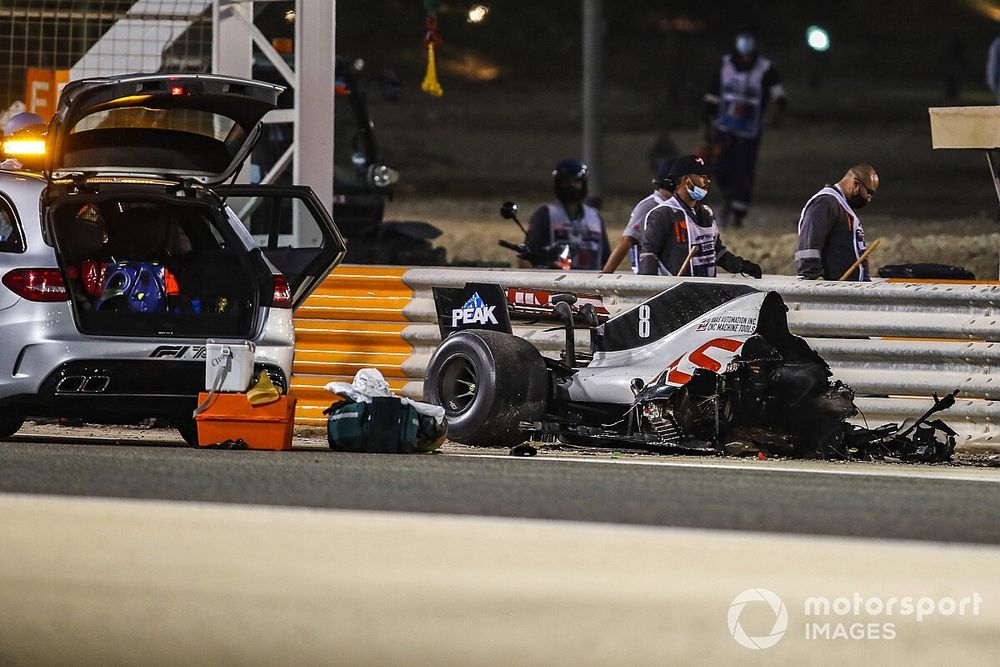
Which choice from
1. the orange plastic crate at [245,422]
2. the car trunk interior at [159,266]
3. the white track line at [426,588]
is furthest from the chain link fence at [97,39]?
the white track line at [426,588]

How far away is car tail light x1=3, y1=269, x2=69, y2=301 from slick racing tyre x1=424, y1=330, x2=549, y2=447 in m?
2.07

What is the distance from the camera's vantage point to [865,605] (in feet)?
16.5

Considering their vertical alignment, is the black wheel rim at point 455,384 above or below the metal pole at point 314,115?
below

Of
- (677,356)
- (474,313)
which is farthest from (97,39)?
(677,356)

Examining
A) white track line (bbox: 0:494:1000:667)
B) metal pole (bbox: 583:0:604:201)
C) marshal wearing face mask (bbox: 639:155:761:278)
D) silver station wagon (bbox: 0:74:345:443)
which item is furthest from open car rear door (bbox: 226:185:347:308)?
metal pole (bbox: 583:0:604:201)

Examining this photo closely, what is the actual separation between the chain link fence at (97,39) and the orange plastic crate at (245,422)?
5254 mm

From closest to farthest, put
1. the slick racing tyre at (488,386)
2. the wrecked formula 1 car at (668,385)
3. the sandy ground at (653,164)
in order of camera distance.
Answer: the wrecked formula 1 car at (668,385)
the slick racing tyre at (488,386)
the sandy ground at (653,164)

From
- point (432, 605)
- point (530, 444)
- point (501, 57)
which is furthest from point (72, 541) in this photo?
point (501, 57)

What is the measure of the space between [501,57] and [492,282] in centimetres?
3541

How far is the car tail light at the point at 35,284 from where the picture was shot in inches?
369

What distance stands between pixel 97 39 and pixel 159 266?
5.13 meters

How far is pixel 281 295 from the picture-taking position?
396 inches

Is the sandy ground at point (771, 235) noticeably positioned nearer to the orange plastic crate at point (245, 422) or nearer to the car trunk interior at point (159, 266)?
the car trunk interior at point (159, 266)

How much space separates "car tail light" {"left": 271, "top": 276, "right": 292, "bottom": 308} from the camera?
10.0 metres
